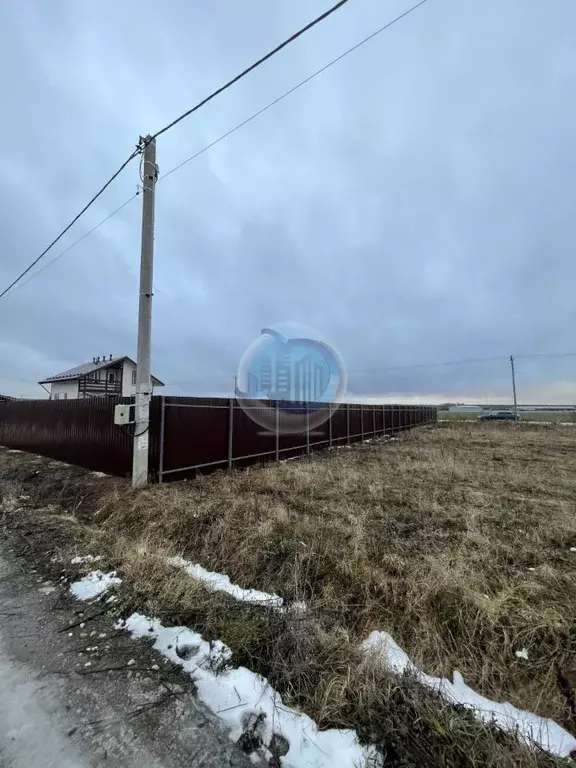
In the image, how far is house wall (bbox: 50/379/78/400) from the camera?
28130 millimetres

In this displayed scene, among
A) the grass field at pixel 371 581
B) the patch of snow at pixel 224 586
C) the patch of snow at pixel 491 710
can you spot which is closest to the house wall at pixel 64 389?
the grass field at pixel 371 581

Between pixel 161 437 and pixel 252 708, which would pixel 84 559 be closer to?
pixel 252 708

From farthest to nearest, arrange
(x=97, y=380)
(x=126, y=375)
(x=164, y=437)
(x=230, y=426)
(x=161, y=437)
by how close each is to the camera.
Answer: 1. (x=126, y=375)
2. (x=97, y=380)
3. (x=230, y=426)
4. (x=164, y=437)
5. (x=161, y=437)

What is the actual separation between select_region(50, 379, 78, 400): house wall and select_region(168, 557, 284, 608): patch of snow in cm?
2912

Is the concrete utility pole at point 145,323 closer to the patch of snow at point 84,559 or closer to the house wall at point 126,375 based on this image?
the patch of snow at point 84,559

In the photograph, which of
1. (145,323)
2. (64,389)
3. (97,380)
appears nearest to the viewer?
(145,323)

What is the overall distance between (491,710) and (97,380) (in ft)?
99.7

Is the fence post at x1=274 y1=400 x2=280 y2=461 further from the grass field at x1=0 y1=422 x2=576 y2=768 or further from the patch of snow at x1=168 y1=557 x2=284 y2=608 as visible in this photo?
the patch of snow at x1=168 y1=557 x2=284 y2=608

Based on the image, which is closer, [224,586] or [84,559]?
[224,586]

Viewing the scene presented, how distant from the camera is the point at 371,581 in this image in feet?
9.16

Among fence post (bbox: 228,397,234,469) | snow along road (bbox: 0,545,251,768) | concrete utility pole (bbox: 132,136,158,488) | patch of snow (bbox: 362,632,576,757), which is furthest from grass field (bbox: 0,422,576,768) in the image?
fence post (bbox: 228,397,234,469)

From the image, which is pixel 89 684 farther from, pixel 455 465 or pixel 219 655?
pixel 455 465

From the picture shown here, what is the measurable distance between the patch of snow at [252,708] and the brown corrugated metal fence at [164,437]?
4.02 m

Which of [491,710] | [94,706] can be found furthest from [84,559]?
[491,710]
